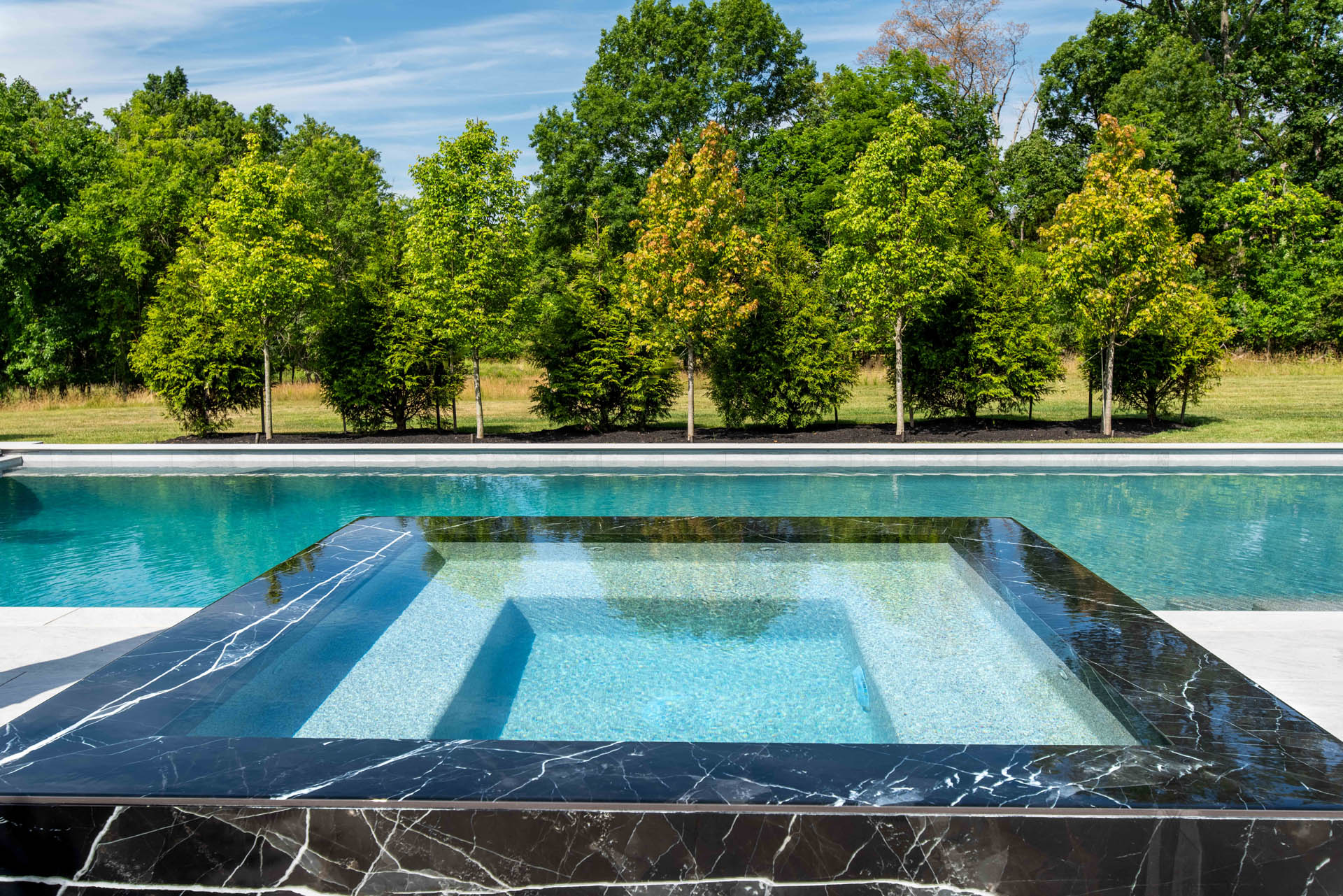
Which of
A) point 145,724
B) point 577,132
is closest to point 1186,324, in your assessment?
point 145,724

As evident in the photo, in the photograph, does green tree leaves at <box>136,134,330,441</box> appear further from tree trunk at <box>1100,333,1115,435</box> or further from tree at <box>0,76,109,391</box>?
tree trunk at <box>1100,333,1115,435</box>

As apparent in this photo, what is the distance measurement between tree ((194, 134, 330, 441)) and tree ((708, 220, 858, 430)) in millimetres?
7932

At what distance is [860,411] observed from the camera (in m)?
21.6

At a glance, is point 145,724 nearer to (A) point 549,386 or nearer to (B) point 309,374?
(A) point 549,386

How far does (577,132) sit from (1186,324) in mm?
25251

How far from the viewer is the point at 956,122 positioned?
35031mm

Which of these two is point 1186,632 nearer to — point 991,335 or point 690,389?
point 690,389

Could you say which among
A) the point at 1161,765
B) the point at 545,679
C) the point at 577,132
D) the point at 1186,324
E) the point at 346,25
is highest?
the point at 346,25

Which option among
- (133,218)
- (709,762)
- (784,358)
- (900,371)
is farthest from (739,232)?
(133,218)

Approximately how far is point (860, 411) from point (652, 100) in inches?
740

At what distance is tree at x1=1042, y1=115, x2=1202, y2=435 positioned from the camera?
15102 millimetres

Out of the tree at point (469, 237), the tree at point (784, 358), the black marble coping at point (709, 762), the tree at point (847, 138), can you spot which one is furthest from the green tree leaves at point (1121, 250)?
the tree at point (847, 138)

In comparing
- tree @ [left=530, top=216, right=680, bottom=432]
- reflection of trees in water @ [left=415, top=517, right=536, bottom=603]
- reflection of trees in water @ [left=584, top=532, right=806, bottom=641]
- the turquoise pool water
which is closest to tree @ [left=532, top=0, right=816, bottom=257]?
tree @ [left=530, top=216, right=680, bottom=432]

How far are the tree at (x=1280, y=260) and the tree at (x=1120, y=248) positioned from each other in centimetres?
1891
